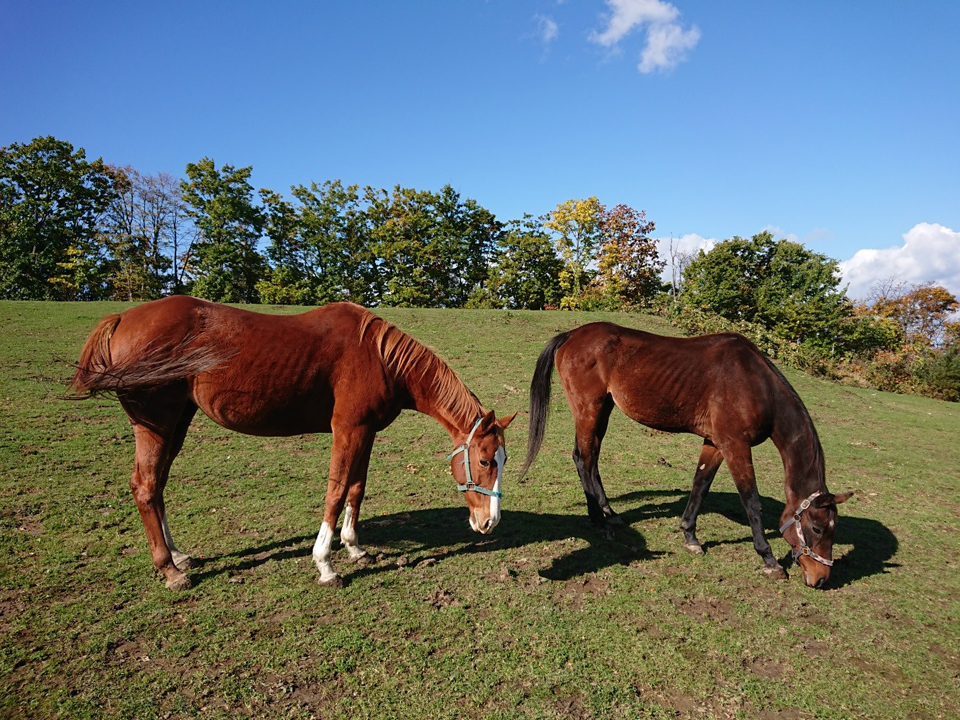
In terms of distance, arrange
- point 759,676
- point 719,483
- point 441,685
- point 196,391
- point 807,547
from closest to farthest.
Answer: point 441,685 < point 759,676 < point 196,391 < point 807,547 < point 719,483

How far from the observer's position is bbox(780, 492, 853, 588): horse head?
450cm

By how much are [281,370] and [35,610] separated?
220 cm

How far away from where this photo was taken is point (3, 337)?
43.8 ft

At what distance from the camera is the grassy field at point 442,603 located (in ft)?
10.0

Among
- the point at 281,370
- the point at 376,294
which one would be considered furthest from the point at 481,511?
the point at 376,294

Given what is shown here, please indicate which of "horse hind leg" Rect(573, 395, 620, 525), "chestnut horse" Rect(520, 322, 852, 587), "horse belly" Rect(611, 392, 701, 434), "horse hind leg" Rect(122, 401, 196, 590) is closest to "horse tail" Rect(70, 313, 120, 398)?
"horse hind leg" Rect(122, 401, 196, 590)

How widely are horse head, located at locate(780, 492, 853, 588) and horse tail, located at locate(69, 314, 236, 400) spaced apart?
4926 millimetres

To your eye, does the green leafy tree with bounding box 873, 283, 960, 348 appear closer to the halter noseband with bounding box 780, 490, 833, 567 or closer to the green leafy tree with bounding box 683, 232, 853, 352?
the green leafy tree with bounding box 683, 232, 853, 352

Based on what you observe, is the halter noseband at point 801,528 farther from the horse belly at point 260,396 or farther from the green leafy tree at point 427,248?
the green leafy tree at point 427,248

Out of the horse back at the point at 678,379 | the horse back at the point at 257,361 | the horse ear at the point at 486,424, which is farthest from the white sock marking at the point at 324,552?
the horse back at the point at 678,379

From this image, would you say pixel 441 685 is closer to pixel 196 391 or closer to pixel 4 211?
pixel 196 391

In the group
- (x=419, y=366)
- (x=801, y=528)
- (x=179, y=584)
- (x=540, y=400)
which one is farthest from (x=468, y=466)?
(x=801, y=528)

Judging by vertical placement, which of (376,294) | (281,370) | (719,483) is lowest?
(719,483)

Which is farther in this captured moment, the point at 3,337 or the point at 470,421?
the point at 3,337
